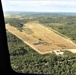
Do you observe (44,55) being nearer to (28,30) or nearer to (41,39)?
(41,39)

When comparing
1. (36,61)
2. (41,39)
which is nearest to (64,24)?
(41,39)

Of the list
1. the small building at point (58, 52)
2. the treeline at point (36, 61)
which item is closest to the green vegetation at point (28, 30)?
the treeline at point (36, 61)

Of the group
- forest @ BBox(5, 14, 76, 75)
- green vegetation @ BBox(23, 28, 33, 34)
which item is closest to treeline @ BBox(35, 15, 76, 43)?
forest @ BBox(5, 14, 76, 75)

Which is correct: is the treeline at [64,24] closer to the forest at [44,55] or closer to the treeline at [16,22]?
the forest at [44,55]

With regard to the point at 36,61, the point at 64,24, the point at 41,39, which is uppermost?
the point at 64,24

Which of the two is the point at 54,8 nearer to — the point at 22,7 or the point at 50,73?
the point at 22,7

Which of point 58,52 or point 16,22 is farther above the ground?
point 16,22

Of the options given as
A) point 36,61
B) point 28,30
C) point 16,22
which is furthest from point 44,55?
point 16,22
